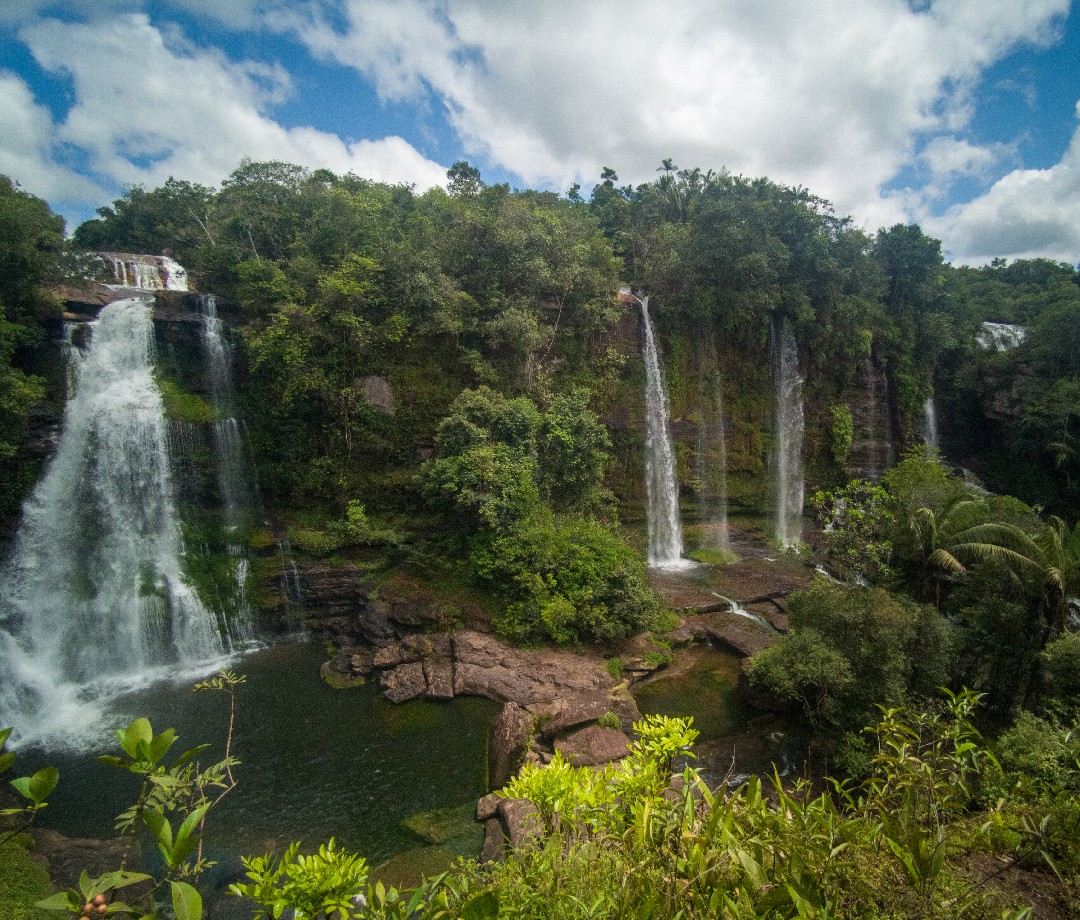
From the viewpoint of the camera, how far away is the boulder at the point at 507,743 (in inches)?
367

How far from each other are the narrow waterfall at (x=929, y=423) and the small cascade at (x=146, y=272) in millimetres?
28699

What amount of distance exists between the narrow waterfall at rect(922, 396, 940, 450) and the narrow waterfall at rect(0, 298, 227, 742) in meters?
25.7

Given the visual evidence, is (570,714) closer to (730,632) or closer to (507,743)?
(507,743)

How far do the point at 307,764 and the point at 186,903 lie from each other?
371 inches

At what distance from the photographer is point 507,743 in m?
9.85

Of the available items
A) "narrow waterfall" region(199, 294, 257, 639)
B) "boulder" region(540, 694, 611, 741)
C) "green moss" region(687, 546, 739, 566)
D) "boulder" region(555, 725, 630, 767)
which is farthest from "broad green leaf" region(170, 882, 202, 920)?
"green moss" region(687, 546, 739, 566)

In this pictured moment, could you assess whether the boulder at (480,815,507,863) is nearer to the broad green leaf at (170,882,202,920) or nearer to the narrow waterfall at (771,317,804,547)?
the broad green leaf at (170,882,202,920)

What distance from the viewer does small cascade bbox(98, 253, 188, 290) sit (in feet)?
60.7

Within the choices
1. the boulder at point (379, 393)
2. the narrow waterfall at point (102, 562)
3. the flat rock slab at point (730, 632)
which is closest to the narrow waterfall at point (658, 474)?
the flat rock slab at point (730, 632)

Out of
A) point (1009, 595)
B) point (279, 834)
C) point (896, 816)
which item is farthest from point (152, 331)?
point (1009, 595)

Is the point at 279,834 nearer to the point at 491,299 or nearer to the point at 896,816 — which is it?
the point at 896,816

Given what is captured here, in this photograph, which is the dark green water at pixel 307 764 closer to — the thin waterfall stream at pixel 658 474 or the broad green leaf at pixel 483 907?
A: the broad green leaf at pixel 483 907

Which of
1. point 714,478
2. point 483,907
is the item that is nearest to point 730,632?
point 714,478

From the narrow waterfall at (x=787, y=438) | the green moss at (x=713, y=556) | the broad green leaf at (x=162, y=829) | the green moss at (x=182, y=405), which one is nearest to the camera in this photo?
the broad green leaf at (x=162, y=829)
